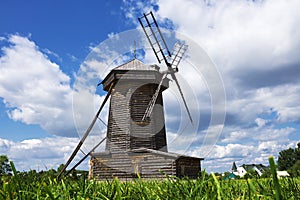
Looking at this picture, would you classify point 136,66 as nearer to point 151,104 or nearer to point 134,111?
point 151,104

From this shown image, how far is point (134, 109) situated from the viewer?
21.4 m

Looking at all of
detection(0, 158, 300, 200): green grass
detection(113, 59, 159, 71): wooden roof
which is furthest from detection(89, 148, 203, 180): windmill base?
detection(0, 158, 300, 200): green grass

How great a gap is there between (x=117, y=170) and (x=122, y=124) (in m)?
3.21

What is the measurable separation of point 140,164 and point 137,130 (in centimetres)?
229

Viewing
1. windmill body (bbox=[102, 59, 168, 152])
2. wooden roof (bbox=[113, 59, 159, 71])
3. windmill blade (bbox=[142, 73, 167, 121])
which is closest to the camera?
windmill body (bbox=[102, 59, 168, 152])

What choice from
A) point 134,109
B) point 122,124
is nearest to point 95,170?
point 122,124

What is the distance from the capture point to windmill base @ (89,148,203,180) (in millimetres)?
20078

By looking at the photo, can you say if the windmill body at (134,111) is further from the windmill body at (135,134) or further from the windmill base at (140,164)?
the windmill base at (140,164)

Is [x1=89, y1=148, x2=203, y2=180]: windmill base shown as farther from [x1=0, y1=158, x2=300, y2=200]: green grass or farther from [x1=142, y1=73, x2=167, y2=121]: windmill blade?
[x1=0, y1=158, x2=300, y2=200]: green grass

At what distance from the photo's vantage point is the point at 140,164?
2052 cm

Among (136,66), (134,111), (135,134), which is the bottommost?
(135,134)

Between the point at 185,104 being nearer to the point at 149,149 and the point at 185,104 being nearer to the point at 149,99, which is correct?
the point at 149,99

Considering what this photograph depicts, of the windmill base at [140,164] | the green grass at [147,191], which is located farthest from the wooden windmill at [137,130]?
the green grass at [147,191]

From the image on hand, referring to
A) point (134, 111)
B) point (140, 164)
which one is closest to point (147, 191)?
A: point (140, 164)
